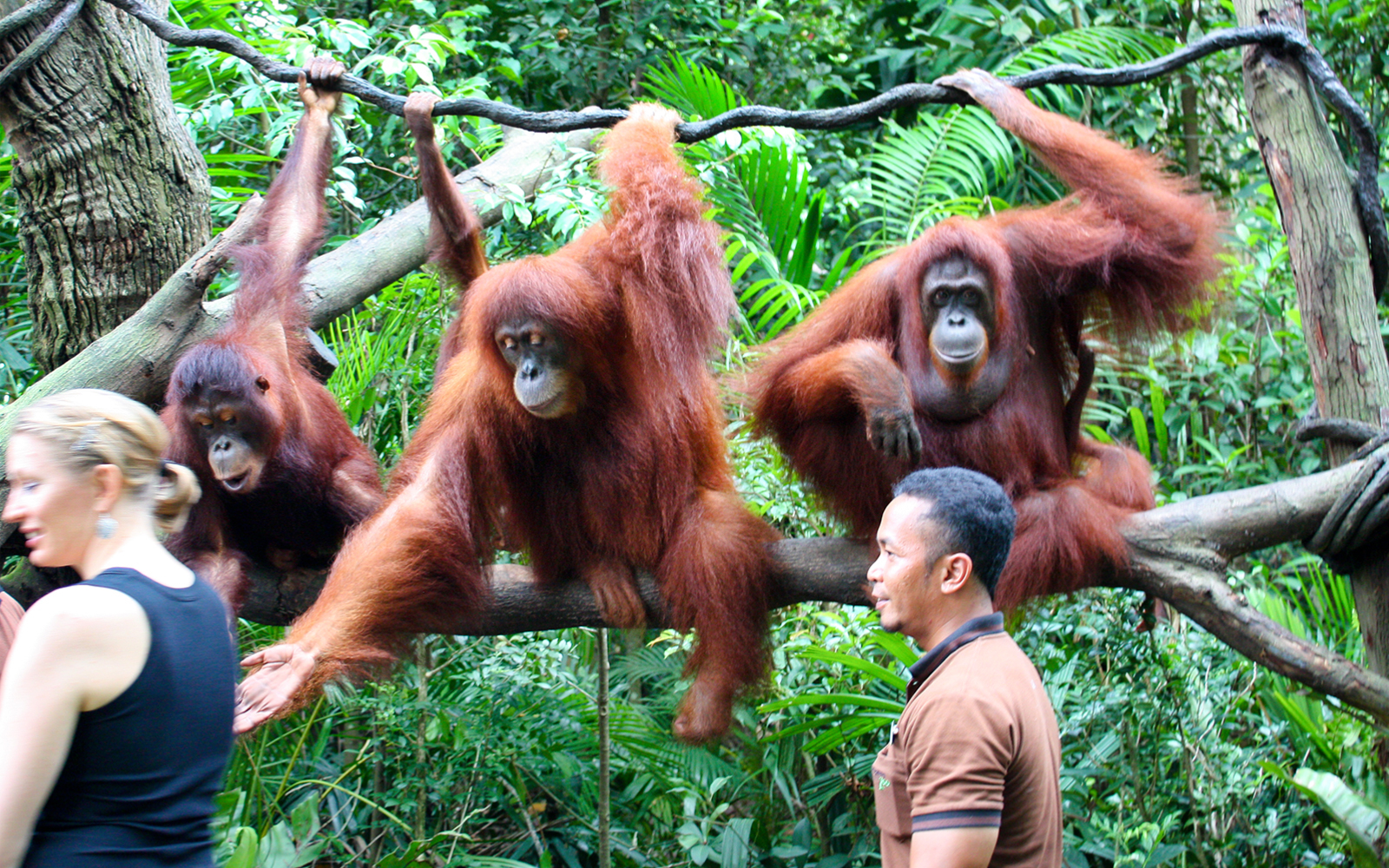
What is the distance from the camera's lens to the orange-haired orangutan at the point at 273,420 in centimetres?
308

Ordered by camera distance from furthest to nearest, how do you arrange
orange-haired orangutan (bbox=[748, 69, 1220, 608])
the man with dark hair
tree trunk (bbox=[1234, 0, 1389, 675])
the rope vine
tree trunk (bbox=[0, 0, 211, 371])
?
tree trunk (bbox=[0, 0, 211, 371]) → orange-haired orangutan (bbox=[748, 69, 1220, 608]) → tree trunk (bbox=[1234, 0, 1389, 675]) → the rope vine → the man with dark hair

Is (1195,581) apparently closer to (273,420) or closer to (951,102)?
(951,102)

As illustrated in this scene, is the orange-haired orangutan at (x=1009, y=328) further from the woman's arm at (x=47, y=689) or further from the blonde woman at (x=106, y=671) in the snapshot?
the woman's arm at (x=47, y=689)

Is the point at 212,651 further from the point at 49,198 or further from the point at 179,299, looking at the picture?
the point at 49,198

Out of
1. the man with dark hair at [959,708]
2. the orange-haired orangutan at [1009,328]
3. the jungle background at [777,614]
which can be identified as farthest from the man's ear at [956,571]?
the jungle background at [777,614]

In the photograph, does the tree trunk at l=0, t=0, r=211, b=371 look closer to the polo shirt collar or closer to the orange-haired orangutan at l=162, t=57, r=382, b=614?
the orange-haired orangutan at l=162, t=57, r=382, b=614

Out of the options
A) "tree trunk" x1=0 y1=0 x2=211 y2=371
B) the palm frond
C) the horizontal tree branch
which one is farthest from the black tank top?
the palm frond

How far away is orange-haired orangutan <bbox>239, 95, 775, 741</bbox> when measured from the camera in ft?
9.71

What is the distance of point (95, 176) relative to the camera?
3.59 m

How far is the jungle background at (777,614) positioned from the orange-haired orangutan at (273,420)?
0.50 metres

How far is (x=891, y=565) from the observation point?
6.66 feet

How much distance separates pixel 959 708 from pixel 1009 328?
1.64 m

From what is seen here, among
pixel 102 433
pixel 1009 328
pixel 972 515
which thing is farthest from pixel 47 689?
pixel 1009 328

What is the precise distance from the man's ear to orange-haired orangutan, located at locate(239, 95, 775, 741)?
1.10m
